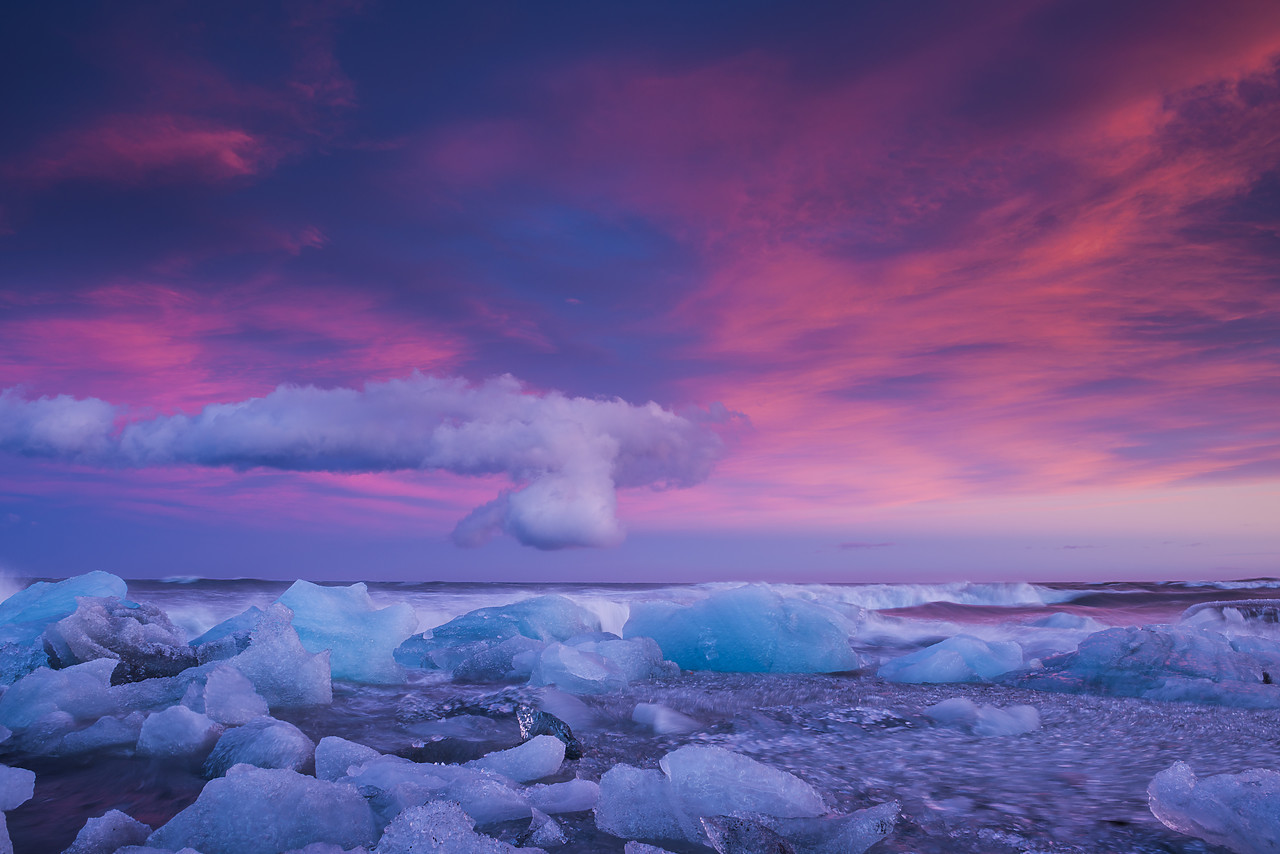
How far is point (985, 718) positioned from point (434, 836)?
2.60 m

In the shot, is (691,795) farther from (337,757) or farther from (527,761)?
(337,757)

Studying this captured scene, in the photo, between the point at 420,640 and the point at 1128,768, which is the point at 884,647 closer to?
the point at 420,640

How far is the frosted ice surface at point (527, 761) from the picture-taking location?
2150 millimetres

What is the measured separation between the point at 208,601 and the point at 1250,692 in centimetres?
1342

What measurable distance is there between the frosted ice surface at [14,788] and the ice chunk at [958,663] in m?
4.47

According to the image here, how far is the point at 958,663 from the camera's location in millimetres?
4727

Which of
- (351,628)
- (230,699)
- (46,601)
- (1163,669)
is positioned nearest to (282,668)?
(230,699)

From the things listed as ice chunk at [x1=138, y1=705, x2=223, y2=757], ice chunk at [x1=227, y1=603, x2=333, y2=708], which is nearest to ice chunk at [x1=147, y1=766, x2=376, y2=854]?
ice chunk at [x1=138, y1=705, x2=223, y2=757]

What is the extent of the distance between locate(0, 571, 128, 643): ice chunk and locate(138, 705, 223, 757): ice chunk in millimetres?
2698

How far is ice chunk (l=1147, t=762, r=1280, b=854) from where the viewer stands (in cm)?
159

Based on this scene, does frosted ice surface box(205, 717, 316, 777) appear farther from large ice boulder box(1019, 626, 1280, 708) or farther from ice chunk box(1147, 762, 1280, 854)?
large ice boulder box(1019, 626, 1280, 708)

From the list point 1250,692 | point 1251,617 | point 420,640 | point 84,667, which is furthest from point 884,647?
point 84,667

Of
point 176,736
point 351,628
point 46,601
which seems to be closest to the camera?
point 176,736

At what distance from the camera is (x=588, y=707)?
3.43 m
